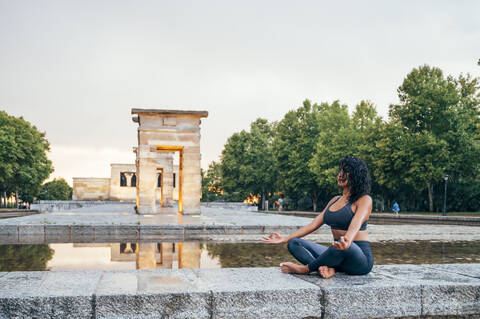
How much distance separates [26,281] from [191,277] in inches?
70.6

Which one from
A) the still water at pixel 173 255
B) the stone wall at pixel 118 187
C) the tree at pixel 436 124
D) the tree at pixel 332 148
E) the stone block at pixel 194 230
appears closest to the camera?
the still water at pixel 173 255

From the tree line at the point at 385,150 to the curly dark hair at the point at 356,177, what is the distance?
126 ft

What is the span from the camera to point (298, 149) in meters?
61.7

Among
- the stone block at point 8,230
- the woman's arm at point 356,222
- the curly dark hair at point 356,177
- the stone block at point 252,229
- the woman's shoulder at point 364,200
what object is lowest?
the stone block at point 252,229

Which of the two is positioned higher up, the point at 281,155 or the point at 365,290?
the point at 281,155

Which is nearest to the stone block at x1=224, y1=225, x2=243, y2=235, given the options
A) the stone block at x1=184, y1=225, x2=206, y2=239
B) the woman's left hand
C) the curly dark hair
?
the stone block at x1=184, y1=225, x2=206, y2=239

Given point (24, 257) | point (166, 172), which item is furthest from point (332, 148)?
point (24, 257)

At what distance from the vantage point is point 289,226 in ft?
48.2

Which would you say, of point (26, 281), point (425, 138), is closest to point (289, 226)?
point (26, 281)

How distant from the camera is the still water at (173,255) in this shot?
767cm

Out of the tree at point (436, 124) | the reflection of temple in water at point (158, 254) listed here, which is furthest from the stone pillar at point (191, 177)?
the tree at point (436, 124)

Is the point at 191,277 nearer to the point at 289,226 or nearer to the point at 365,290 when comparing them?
the point at 365,290

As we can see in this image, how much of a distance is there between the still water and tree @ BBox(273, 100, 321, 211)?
4823 cm

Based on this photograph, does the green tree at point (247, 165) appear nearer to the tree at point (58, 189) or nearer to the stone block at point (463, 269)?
the stone block at point (463, 269)
